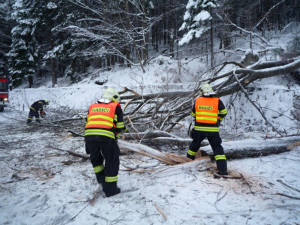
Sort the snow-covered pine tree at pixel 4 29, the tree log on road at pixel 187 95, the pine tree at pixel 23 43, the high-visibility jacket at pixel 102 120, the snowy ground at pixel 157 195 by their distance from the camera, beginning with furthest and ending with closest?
the snow-covered pine tree at pixel 4 29
the pine tree at pixel 23 43
the tree log on road at pixel 187 95
the high-visibility jacket at pixel 102 120
the snowy ground at pixel 157 195

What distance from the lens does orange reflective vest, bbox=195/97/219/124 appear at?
3.12 m

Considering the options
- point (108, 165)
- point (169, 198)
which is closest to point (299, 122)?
point (169, 198)

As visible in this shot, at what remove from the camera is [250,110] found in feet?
21.7

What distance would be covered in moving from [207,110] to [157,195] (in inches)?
66.5

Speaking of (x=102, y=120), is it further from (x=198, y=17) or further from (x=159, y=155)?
(x=198, y=17)

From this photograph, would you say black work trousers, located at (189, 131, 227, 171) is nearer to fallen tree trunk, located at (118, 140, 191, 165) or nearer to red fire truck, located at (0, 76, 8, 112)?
fallen tree trunk, located at (118, 140, 191, 165)

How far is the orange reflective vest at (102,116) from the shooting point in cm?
254

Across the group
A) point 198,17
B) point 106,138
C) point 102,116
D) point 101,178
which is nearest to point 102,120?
point 102,116

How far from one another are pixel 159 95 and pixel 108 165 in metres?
3.52

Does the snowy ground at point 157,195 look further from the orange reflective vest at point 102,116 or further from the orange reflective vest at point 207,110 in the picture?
the orange reflective vest at point 102,116

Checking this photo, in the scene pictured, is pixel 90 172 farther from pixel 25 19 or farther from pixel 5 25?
pixel 5 25

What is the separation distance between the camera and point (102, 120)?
2.56m

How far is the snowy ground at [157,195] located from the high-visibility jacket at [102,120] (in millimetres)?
970

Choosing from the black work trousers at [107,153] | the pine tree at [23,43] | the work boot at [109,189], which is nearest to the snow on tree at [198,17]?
the black work trousers at [107,153]
